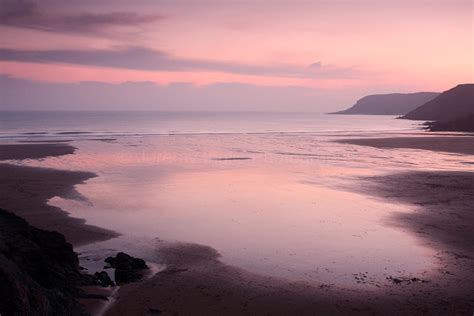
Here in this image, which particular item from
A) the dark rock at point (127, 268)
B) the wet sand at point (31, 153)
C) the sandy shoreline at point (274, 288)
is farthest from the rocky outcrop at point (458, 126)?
the dark rock at point (127, 268)

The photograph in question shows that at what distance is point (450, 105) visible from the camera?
525 ft

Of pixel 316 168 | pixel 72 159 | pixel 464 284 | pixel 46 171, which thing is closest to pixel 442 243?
pixel 464 284

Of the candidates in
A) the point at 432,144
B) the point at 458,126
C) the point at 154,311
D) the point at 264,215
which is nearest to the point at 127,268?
the point at 154,311

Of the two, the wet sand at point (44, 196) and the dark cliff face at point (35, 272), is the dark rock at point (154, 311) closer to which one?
the dark cliff face at point (35, 272)

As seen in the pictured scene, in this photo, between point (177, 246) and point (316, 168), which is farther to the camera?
point (316, 168)

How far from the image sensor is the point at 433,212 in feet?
56.2

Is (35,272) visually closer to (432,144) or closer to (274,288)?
(274,288)

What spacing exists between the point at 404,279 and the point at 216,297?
4.62m

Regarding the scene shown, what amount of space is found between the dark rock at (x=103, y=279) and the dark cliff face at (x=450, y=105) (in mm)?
152548

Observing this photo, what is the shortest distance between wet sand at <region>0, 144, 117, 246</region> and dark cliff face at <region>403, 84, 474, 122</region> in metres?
144

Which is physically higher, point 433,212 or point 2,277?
point 2,277

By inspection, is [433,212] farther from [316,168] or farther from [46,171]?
[46,171]

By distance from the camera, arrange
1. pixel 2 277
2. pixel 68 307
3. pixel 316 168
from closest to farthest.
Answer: pixel 2 277 → pixel 68 307 → pixel 316 168

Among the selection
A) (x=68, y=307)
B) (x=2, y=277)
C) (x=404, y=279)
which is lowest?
(x=404, y=279)
